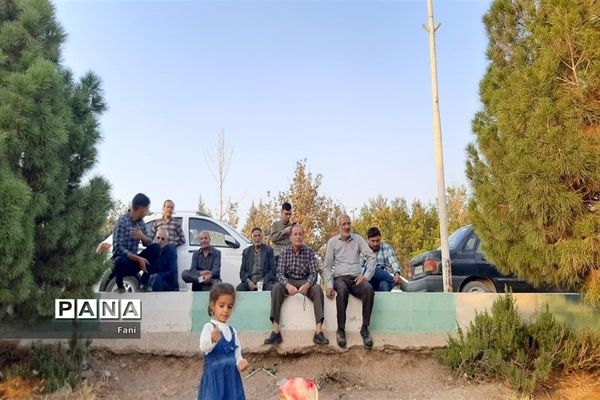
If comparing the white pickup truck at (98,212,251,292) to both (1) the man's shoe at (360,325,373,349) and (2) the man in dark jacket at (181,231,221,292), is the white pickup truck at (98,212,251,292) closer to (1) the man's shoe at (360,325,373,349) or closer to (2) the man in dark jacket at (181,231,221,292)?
(2) the man in dark jacket at (181,231,221,292)

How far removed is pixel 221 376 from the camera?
457 centimetres

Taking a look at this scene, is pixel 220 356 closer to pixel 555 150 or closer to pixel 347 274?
pixel 347 274

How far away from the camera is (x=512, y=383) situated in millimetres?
6664

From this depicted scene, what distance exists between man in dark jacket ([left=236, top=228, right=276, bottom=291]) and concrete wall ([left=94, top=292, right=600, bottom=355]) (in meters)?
0.91

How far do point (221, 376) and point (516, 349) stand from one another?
410cm

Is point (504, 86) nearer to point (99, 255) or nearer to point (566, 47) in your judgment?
point (566, 47)

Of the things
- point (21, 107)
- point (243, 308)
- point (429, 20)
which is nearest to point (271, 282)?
point (243, 308)

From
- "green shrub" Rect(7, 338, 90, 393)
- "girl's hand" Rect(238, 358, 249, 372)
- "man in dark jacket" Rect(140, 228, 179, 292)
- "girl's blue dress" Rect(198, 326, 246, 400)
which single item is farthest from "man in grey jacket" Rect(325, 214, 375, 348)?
"green shrub" Rect(7, 338, 90, 393)

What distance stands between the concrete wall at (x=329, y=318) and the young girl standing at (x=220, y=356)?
116 inches

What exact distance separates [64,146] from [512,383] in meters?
5.84

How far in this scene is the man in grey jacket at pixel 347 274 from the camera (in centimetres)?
739

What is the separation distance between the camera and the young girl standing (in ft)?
14.8

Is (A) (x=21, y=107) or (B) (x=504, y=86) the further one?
(B) (x=504, y=86)

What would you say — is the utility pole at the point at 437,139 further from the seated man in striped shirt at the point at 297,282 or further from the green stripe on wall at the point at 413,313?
the seated man in striped shirt at the point at 297,282
